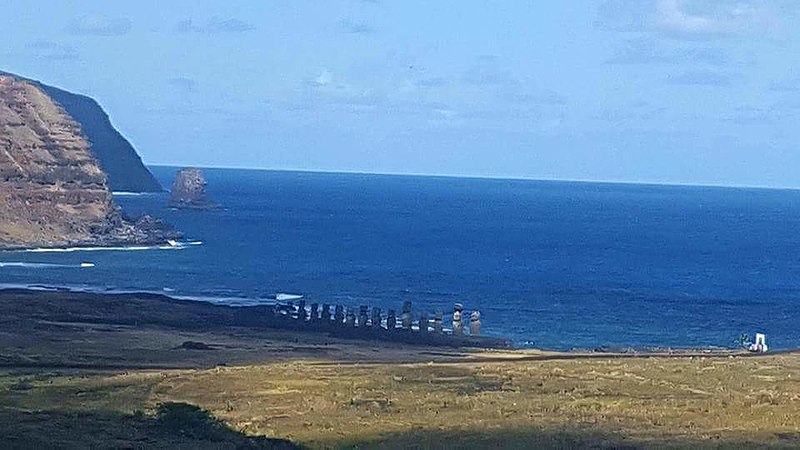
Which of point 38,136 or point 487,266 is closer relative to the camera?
point 487,266

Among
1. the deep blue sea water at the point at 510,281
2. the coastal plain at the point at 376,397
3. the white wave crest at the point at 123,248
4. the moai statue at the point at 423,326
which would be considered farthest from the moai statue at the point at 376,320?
the white wave crest at the point at 123,248

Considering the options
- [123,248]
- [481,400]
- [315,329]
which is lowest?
[123,248]

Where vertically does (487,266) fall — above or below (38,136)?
below

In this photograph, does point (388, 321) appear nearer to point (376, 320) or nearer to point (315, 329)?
point (376, 320)

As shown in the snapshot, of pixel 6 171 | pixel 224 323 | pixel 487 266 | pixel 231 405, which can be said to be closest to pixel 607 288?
pixel 487 266

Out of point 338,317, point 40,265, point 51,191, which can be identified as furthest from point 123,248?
point 338,317

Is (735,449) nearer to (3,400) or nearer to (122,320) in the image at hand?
(3,400)
